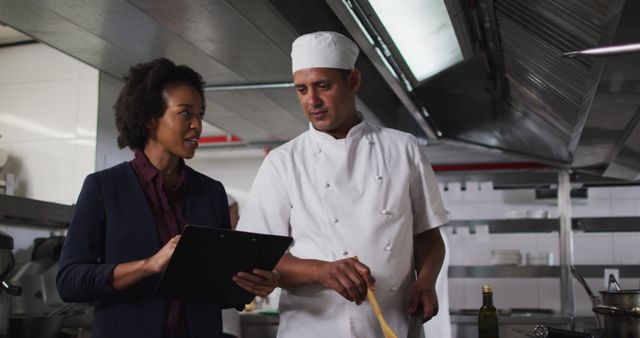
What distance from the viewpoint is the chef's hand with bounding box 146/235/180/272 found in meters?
1.55

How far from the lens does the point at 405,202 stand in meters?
1.81

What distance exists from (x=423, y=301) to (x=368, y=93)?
285 centimetres

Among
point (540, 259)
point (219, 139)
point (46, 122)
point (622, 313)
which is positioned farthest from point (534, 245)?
point (622, 313)

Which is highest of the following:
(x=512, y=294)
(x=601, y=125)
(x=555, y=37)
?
(x=555, y=37)

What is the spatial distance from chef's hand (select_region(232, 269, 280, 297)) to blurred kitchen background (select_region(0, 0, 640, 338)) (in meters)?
1.02

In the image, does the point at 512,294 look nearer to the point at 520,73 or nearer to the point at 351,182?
the point at 520,73

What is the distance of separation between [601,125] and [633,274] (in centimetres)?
350

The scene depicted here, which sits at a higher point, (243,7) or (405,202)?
(243,7)

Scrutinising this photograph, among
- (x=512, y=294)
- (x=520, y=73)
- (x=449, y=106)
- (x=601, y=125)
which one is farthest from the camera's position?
(x=512, y=294)

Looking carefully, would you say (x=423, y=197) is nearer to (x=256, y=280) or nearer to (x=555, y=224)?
(x=256, y=280)

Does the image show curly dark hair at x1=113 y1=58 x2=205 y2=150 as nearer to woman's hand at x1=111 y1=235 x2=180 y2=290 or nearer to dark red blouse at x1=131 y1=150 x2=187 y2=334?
dark red blouse at x1=131 y1=150 x2=187 y2=334

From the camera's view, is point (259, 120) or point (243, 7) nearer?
point (243, 7)

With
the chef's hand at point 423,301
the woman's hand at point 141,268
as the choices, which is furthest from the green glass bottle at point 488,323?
the woman's hand at point 141,268

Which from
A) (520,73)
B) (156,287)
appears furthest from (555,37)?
(156,287)
